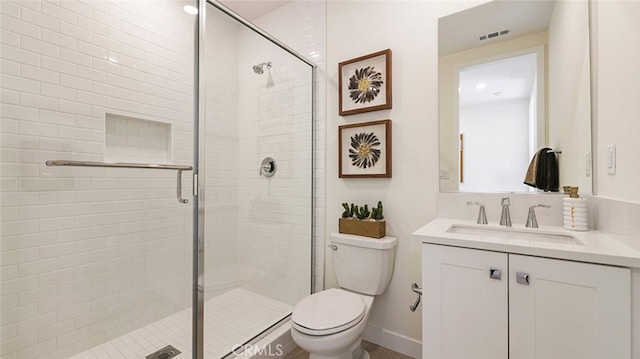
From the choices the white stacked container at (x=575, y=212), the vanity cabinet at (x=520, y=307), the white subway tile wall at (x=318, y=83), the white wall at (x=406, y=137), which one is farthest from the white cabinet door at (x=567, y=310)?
the white subway tile wall at (x=318, y=83)

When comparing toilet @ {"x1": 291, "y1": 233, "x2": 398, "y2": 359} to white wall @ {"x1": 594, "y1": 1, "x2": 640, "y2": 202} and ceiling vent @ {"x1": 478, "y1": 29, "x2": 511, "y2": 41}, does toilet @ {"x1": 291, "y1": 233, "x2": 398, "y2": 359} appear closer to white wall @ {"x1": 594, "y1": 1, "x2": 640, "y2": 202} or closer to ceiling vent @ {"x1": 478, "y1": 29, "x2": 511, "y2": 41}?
white wall @ {"x1": 594, "y1": 1, "x2": 640, "y2": 202}

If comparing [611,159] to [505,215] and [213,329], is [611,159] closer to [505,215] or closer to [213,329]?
[505,215]

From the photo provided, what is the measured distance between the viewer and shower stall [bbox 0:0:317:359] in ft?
4.33

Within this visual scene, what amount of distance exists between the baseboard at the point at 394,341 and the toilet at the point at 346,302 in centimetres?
15

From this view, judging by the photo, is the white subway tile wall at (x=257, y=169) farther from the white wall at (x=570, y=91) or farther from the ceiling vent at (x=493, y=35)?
the white wall at (x=570, y=91)

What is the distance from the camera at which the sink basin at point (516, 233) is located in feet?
3.59

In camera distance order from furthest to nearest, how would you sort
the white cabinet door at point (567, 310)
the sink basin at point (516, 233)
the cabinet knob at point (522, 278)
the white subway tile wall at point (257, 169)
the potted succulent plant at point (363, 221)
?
1. the white subway tile wall at point (257, 169)
2. the potted succulent plant at point (363, 221)
3. the sink basin at point (516, 233)
4. the cabinet knob at point (522, 278)
5. the white cabinet door at point (567, 310)

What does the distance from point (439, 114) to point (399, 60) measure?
0.45m

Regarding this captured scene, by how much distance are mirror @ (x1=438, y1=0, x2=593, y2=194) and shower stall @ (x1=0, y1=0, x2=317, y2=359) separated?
1.00 metres

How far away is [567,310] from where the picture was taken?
81 centimetres

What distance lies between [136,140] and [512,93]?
7.48 feet

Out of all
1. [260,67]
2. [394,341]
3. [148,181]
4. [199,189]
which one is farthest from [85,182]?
[394,341]

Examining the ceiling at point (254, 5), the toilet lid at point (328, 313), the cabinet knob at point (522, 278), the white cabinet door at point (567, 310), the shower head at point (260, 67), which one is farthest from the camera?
the ceiling at point (254, 5)

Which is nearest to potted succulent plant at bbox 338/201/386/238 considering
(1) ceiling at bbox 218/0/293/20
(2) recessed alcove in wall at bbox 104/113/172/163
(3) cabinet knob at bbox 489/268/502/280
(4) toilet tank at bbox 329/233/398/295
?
(4) toilet tank at bbox 329/233/398/295
